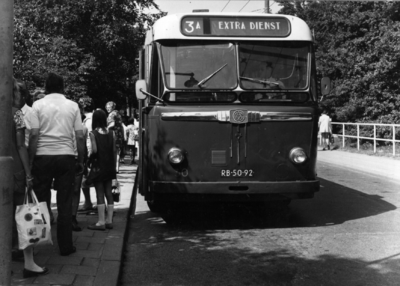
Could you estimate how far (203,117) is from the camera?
7.41 m

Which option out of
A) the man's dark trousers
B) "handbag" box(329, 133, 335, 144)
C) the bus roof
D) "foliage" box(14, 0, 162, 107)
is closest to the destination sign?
the bus roof

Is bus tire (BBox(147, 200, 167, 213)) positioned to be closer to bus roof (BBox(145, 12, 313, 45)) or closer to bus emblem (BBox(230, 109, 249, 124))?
bus emblem (BBox(230, 109, 249, 124))

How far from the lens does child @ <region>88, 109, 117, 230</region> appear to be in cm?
712

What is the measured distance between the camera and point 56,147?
549 centimetres

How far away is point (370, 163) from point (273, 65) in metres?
10.7

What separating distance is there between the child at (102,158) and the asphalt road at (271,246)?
56cm

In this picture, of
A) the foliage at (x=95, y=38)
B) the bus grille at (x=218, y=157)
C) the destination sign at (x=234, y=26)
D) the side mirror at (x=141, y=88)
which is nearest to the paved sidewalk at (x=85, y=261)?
the bus grille at (x=218, y=157)

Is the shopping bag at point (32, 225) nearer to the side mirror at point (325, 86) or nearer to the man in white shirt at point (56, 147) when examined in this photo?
the man in white shirt at point (56, 147)

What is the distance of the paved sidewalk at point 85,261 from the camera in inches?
191

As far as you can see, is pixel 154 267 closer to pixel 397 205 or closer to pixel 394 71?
pixel 397 205

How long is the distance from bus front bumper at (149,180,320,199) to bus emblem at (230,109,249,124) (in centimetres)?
82

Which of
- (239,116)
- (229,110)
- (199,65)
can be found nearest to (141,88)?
(199,65)

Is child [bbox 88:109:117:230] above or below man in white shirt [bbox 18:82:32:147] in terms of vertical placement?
below

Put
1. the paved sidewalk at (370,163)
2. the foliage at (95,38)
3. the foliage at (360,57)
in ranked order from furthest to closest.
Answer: the foliage at (360,57)
the paved sidewalk at (370,163)
the foliage at (95,38)
